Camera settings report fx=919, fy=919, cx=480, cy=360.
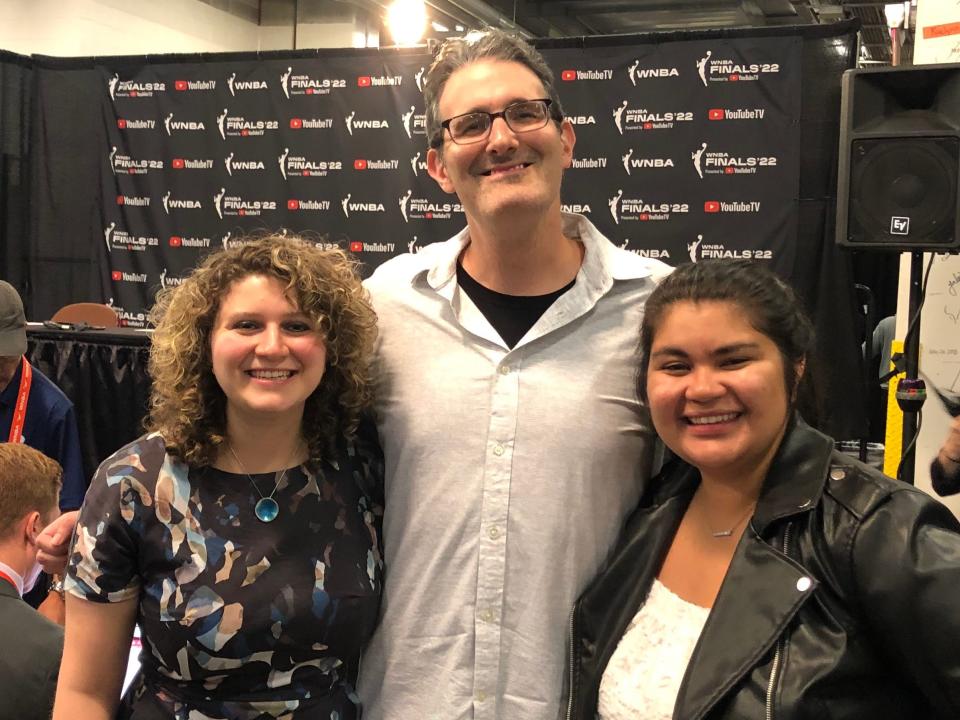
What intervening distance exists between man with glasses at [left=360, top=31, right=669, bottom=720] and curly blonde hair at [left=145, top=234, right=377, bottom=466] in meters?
0.10

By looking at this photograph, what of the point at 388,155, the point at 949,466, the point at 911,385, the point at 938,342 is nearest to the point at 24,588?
the point at 911,385

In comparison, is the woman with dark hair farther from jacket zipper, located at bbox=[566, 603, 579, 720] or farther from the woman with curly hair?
the woman with curly hair

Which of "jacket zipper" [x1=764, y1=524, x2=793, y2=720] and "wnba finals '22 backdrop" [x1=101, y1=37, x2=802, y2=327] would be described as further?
"wnba finals '22 backdrop" [x1=101, y1=37, x2=802, y2=327]

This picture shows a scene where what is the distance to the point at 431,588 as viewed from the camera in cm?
155

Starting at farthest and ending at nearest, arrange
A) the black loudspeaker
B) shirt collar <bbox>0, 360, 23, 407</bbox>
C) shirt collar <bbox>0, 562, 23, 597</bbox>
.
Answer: shirt collar <bbox>0, 360, 23, 407</bbox>, the black loudspeaker, shirt collar <bbox>0, 562, 23, 597</bbox>

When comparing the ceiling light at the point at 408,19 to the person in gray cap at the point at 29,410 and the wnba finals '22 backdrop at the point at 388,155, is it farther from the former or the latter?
the person in gray cap at the point at 29,410

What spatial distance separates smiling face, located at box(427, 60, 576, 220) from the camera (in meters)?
1.58

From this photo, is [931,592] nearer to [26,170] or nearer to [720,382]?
[720,382]

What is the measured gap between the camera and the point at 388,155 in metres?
5.86

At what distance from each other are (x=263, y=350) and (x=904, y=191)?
1.98 m

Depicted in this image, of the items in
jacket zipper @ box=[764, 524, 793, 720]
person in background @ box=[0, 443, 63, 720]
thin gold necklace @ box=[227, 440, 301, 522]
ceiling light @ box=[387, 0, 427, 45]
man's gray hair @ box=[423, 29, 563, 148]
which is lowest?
person in background @ box=[0, 443, 63, 720]

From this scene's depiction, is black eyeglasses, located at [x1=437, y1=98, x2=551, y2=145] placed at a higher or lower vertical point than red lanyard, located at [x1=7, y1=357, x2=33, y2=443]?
higher

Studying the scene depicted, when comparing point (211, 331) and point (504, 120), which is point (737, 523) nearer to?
point (504, 120)

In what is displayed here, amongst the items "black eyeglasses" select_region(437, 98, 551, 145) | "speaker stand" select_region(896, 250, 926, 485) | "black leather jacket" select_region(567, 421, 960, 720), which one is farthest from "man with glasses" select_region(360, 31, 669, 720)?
"speaker stand" select_region(896, 250, 926, 485)
